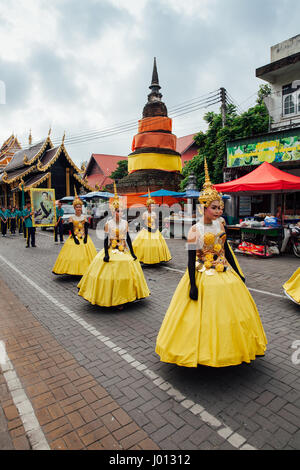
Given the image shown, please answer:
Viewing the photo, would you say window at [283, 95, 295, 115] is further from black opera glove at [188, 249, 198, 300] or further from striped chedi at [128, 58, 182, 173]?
black opera glove at [188, 249, 198, 300]

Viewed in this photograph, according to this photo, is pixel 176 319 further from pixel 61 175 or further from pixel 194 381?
pixel 61 175

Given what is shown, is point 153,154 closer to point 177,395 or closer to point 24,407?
point 177,395

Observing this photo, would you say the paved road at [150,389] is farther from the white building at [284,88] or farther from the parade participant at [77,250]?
the white building at [284,88]

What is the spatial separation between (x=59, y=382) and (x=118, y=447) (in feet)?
4.13

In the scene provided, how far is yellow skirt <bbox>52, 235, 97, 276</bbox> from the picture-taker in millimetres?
7918

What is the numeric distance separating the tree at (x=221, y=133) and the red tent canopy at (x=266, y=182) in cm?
538

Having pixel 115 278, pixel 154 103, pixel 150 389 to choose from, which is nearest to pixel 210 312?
pixel 150 389

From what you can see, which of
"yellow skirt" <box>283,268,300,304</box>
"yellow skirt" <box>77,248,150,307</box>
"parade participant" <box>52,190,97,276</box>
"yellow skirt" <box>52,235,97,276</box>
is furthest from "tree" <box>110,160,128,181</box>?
"yellow skirt" <box>283,268,300,304</box>

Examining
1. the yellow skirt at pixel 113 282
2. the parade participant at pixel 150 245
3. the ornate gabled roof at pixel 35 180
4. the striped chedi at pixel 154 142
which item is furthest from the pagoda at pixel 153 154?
the yellow skirt at pixel 113 282

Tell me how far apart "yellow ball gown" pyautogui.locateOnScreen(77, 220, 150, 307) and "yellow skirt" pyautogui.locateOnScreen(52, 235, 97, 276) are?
1990 millimetres

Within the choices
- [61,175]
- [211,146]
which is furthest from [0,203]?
[211,146]

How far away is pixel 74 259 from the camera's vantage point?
792cm

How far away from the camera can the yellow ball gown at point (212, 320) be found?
10.3 feet

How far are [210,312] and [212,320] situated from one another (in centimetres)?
9
